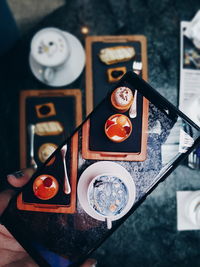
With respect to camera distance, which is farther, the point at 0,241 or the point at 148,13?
the point at 148,13

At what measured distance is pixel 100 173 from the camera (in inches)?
25.8

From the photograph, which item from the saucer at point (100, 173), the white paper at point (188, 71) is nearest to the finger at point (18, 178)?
the saucer at point (100, 173)

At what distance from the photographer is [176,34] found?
3.01 ft

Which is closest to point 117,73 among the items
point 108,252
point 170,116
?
point 170,116

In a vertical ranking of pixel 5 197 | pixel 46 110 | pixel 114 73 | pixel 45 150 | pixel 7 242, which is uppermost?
pixel 114 73

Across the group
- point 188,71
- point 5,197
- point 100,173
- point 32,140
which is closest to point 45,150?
point 32,140

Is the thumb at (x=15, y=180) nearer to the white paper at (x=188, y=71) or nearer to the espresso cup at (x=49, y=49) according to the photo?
the espresso cup at (x=49, y=49)

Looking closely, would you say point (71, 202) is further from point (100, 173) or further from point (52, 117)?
point (52, 117)

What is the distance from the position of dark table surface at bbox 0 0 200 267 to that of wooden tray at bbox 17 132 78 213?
10.2 inches

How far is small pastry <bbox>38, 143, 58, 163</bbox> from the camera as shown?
866 mm

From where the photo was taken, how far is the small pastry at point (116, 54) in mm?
882

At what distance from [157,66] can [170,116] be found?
303mm

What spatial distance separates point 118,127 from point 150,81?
288 mm

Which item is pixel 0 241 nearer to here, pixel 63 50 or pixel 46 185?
pixel 46 185
